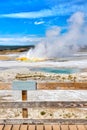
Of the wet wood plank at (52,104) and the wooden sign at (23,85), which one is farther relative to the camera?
the wooden sign at (23,85)

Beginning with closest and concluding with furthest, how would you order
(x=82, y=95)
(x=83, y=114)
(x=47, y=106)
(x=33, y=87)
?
(x=47, y=106) → (x=33, y=87) → (x=83, y=114) → (x=82, y=95)

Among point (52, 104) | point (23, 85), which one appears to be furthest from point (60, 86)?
point (52, 104)

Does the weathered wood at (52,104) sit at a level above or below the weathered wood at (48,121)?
above

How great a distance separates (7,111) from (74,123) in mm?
3673

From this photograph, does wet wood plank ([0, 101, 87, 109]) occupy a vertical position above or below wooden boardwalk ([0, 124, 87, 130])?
above

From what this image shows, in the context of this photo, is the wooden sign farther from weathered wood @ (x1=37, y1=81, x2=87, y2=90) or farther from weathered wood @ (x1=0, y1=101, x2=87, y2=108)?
weathered wood @ (x1=0, y1=101, x2=87, y2=108)

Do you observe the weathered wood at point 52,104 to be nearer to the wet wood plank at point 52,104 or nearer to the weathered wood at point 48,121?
the wet wood plank at point 52,104

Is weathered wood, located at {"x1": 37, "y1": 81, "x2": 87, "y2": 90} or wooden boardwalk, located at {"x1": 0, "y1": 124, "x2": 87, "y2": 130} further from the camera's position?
weathered wood, located at {"x1": 37, "y1": 81, "x2": 87, "y2": 90}

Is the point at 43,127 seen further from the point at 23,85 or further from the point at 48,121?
the point at 23,85

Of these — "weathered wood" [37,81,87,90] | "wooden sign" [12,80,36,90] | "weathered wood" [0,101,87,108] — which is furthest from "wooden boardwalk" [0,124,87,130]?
"weathered wood" [37,81,87,90]

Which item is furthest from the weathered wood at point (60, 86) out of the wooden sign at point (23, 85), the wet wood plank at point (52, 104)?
the wet wood plank at point (52, 104)

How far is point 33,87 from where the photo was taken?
6.25 metres

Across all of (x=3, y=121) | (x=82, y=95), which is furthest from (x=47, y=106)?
(x=82, y=95)

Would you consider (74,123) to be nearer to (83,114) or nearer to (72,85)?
(72,85)
